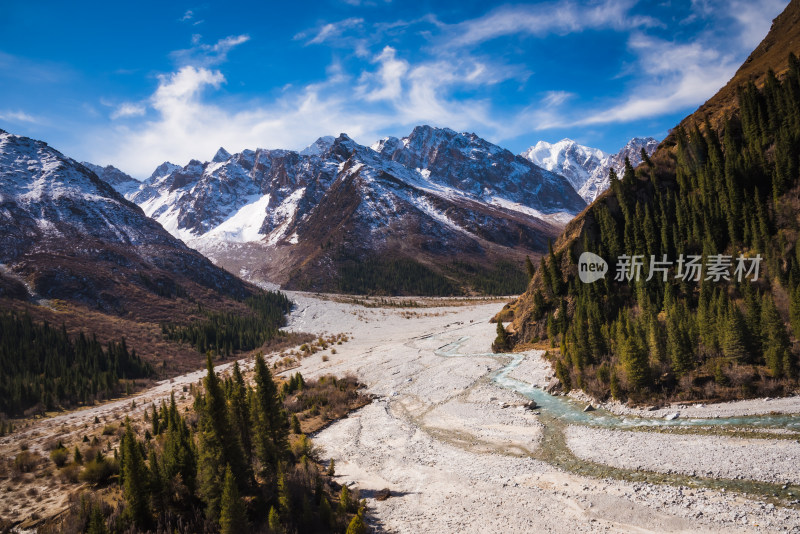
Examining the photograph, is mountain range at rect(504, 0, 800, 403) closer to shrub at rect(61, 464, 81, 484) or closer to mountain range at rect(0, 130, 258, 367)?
shrub at rect(61, 464, 81, 484)

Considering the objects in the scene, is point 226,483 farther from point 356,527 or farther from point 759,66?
point 759,66

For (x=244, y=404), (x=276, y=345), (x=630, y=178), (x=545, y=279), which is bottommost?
(x=276, y=345)

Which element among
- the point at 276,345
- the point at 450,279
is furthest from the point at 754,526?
the point at 450,279

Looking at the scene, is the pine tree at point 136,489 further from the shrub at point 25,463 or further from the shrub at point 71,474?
the shrub at point 25,463

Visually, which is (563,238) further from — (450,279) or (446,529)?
(450,279)

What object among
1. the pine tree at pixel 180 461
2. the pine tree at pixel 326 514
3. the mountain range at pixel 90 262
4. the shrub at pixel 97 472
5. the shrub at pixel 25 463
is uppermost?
the mountain range at pixel 90 262

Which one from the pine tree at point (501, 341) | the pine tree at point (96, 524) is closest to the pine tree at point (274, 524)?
the pine tree at point (96, 524)
